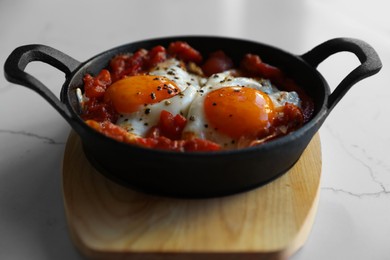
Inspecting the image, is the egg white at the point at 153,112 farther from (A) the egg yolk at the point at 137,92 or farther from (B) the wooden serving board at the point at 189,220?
(B) the wooden serving board at the point at 189,220

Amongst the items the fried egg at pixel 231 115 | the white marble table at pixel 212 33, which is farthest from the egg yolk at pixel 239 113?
the white marble table at pixel 212 33

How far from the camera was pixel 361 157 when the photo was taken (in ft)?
6.18

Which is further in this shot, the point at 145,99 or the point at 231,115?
the point at 145,99

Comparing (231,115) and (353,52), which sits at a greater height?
(353,52)

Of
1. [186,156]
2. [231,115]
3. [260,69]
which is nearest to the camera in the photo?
[186,156]

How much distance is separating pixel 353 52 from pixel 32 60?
1.19m

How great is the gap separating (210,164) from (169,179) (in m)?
0.15

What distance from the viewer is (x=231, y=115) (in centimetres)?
161

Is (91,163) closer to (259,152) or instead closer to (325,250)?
(259,152)

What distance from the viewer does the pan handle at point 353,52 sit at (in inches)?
62.0

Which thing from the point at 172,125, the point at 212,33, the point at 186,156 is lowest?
the point at 212,33

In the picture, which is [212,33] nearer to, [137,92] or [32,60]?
[137,92]

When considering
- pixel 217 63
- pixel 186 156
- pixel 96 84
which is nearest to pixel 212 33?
pixel 217 63

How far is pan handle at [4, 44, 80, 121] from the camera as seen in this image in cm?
146
